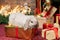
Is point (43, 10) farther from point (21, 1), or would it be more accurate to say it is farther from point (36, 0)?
point (21, 1)

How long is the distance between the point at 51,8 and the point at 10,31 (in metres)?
0.43

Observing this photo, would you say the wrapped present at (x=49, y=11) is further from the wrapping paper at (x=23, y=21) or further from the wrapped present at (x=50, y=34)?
the wrapped present at (x=50, y=34)

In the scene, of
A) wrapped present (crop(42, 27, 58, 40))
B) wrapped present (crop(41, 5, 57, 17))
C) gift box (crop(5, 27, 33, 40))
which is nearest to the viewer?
wrapped present (crop(42, 27, 58, 40))

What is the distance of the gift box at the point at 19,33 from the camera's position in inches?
45.4

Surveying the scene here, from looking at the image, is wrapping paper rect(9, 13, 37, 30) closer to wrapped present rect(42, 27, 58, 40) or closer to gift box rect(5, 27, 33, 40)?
gift box rect(5, 27, 33, 40)

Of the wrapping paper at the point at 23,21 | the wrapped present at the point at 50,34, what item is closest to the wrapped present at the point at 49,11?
the wrapping paper at the point at 23,21

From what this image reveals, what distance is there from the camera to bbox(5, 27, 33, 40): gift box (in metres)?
1.15

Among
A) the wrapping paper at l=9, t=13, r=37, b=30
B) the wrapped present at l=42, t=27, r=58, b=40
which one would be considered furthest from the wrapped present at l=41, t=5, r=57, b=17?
the wrapped present at l=42, t=27, r=58, b=40

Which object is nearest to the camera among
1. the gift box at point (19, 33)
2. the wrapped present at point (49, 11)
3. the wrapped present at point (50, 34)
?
the wrapped present at point (50, 34)

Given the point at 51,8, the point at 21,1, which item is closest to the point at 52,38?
the point at 51,8

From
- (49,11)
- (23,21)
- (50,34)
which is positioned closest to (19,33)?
(23,21)

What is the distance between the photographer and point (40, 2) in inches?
62.8

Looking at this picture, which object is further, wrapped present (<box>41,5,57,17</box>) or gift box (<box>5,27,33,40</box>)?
wrapped present (<box>41,5,57,17</box>)

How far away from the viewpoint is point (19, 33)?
46.8 inches
